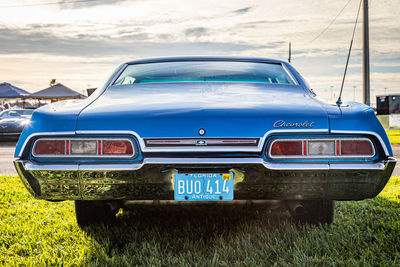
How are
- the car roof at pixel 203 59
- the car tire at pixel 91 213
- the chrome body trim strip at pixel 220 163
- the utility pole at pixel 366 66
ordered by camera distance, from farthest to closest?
1. the utility pole at pixel 366 66
2. the car roof at pixel 203 59
3. the car tire at pixel 91 213
4. the chrome body trim strip at pixel 220 163

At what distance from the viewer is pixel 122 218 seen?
3531mm

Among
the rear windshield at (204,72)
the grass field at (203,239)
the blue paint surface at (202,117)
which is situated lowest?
the grass field at (203,239)

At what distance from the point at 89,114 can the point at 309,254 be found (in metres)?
1.61

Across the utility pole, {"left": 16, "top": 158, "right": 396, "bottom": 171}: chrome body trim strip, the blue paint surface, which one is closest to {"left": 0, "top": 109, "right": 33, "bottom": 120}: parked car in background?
the utility pole

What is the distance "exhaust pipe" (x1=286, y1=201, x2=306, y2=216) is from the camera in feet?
8.61

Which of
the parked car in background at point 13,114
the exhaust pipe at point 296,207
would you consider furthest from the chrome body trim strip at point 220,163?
the parked car in background at point 13,114

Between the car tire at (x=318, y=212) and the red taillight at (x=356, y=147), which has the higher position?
the red taillight at (x=356, y=147)

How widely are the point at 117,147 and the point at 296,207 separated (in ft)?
4.34

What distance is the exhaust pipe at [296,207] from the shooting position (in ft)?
8.61

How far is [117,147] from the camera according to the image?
2.24 metres

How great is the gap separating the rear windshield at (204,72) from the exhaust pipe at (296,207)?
97 centimetres

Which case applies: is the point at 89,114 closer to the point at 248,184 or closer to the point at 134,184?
the point at 134,184

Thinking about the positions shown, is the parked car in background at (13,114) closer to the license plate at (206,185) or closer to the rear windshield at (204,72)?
the rear windshield at (204,72)

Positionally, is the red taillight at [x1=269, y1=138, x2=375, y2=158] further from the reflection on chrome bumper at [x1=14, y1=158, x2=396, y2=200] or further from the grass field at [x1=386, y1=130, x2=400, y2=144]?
the grass field at [x1=386, y1=130, x2=400, y2=144]
